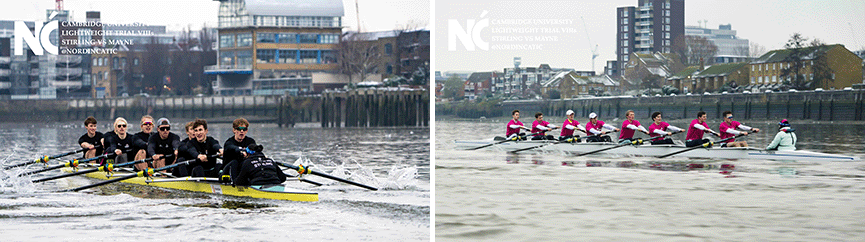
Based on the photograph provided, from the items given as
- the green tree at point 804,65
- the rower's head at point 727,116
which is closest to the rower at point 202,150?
the rower's head at point 727,116

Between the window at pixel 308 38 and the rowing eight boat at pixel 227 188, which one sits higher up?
the window at pixel 308 38

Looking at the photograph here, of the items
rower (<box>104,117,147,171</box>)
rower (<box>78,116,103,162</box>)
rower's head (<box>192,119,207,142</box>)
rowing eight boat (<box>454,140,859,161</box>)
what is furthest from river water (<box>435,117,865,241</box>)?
rower (<box>78,116,103,162</box>)

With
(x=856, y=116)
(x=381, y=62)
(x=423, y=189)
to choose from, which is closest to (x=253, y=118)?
(x=381, y=62)

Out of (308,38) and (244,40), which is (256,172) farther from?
(244,40)

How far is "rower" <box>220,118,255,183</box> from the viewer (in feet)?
A: 33.2

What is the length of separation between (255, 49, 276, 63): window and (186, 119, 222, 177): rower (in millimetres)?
55569

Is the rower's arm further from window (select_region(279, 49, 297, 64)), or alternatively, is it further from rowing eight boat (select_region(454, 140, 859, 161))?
window (select_region(279, 49, 297, 64))

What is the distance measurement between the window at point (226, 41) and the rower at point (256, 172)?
59.0 meters

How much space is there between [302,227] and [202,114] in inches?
2068

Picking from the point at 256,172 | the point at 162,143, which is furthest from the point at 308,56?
the point at 256,172

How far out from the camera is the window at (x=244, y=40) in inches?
2630

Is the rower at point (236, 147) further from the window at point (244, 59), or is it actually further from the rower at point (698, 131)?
the window at point (244, 59)

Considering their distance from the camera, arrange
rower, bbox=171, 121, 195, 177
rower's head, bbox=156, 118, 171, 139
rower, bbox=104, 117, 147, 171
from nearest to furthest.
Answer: rower, bbox=171, 121, 195, 177
rower's head, bbox=156, 118, 171, 139
rower, bbox=104, 117, 147, 171

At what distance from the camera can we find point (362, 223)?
878 cm
